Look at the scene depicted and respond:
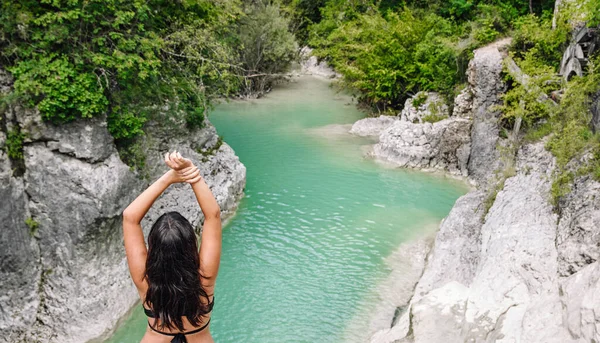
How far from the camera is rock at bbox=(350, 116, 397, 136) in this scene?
20203 millimetres

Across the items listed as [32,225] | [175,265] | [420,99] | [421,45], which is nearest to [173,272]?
[175,265]

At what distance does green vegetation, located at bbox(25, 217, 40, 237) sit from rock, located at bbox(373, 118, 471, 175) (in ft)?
38.2

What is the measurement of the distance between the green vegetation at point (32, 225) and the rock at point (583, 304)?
731 cm

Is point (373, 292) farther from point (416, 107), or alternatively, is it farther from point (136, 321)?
point (416, 107)

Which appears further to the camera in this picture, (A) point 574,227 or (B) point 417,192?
(B) point 417,192

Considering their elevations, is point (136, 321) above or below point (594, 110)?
below

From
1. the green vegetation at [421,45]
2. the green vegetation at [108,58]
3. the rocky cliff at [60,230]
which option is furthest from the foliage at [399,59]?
the rocky cliff at [60,230]

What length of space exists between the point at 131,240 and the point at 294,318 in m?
6.17

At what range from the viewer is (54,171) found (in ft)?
25.3

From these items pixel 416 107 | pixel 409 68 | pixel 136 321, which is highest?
pixel 409 68

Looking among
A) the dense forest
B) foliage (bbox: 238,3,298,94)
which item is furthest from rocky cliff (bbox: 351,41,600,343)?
foliage (bbox: 238,3,298,94)

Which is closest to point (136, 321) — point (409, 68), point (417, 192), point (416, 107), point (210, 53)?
point (210, 53)

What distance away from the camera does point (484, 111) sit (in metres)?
15.7

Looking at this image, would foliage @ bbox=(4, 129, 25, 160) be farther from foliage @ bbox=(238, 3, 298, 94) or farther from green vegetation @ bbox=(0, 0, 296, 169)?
foliage @ bbox=(238, 3, 298, 94)
